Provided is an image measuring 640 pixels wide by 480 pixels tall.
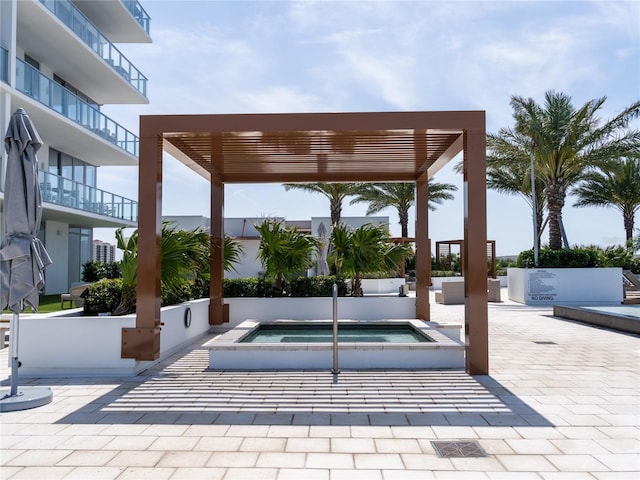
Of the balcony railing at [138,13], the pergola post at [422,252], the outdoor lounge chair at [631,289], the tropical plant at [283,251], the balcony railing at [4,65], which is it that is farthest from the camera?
the balcony railing at [138,13]

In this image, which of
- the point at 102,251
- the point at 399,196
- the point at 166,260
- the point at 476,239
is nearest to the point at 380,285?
the point at 399,196

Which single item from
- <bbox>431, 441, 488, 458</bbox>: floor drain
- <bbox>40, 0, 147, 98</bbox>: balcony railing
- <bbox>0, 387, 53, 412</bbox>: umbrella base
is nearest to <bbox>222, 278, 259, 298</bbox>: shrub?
<bbox>0, 387, 53, 412</bbox>: umbrella base

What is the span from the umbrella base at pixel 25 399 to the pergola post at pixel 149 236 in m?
1.47

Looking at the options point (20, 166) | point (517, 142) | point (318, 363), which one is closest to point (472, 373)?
point (318, 363)

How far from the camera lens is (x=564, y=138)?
66.3 feet

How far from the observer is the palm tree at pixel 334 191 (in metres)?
25.6

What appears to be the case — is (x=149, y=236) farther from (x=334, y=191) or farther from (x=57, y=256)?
(x=334, y=191)

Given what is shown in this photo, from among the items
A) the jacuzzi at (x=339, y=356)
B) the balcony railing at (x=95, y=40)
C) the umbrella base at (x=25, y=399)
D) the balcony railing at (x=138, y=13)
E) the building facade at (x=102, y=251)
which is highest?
the balcony railing at (x=138, y=13)

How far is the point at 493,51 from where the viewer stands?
9.37m

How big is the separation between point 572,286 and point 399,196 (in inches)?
476

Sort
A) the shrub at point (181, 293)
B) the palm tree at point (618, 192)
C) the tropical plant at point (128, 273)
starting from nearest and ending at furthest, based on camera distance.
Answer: the tropical plant at point (128, 273) < the shrub at point (181, 293) < the palm tree at point (618, 192)

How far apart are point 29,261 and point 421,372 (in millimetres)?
5337

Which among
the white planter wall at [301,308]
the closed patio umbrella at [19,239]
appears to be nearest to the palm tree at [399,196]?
the white planter wall at [301,308]

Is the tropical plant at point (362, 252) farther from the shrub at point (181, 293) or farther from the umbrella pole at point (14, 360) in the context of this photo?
the umbrella pole at point (14, 360)
